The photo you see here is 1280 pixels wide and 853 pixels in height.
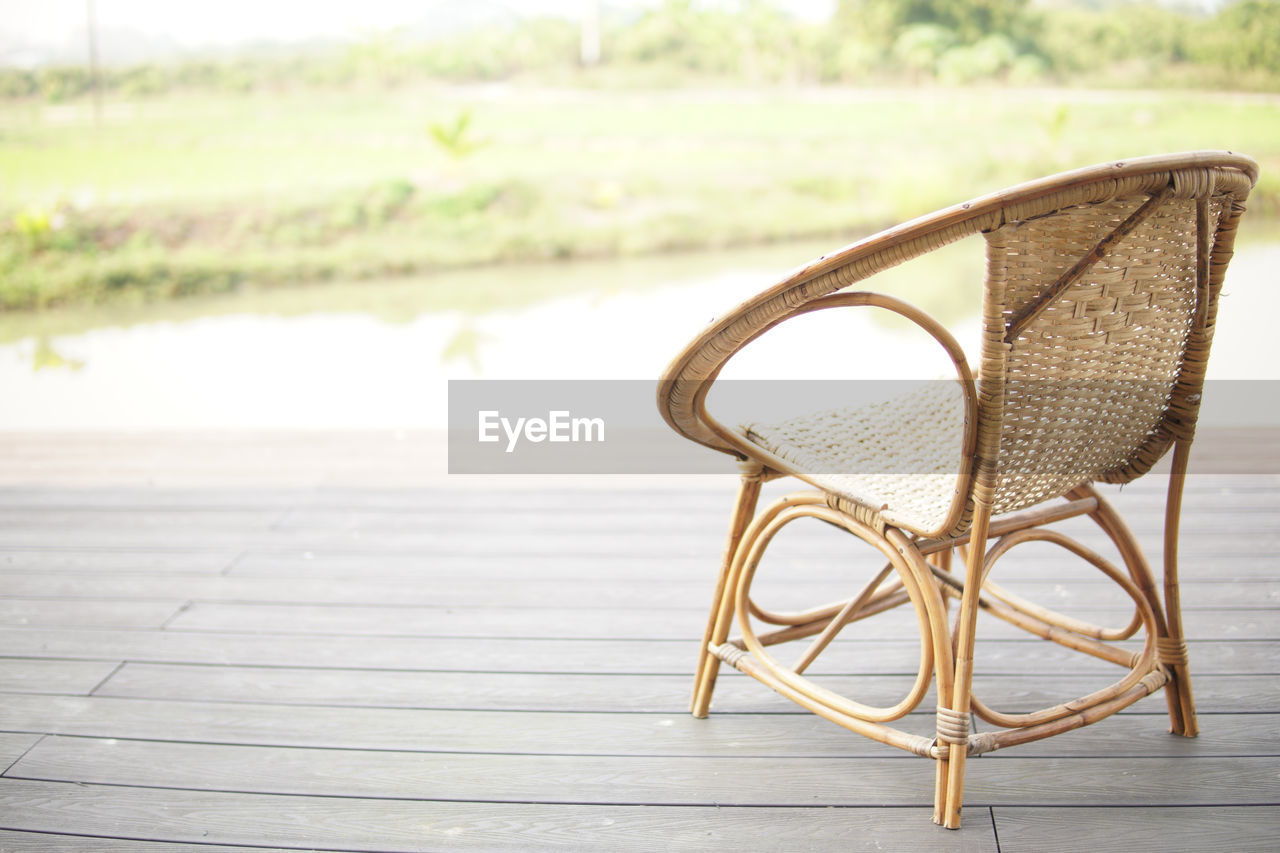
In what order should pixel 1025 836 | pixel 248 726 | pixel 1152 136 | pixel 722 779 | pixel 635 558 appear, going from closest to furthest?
Result: pixel 1025 836 < pixel 722 779 < pixel 248 726 < pixel 635 558 < pixel 1152 136

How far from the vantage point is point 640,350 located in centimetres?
497

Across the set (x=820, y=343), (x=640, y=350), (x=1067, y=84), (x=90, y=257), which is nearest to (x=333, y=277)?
(x=90, y=257)

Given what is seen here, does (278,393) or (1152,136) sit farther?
(1152,136)

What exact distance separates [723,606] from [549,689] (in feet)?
0.99

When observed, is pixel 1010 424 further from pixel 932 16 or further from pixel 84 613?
pixel 932 16

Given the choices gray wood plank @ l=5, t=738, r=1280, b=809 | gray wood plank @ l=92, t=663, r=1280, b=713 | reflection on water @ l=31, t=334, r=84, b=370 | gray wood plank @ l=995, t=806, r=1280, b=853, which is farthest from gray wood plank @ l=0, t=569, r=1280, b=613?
reflection on water @ l=31, t=334, r=84, b=370

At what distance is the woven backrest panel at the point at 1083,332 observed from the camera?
41.4 inches

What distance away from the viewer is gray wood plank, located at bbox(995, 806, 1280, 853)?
3.87 ft

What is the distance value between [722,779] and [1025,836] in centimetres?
35

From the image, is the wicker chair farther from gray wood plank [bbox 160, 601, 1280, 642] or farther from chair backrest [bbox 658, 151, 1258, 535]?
gray wood plank [bbox 160, 601, 1280, 642]

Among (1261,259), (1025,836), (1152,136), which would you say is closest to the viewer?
(1025,836)

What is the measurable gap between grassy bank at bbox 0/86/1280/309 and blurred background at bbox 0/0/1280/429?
0.7 inches

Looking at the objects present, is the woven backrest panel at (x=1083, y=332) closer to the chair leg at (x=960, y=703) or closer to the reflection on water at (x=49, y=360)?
the chair leg at (x=960, y=703)

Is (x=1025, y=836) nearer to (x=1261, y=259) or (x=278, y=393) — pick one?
(x=278, y=393)
